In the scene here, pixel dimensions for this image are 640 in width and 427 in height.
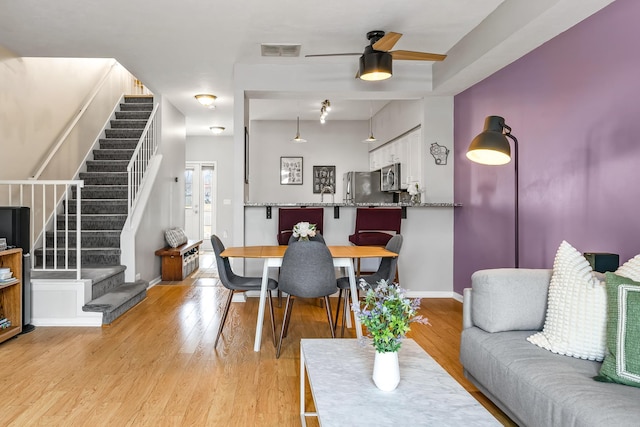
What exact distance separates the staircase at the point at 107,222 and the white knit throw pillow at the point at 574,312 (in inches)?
142

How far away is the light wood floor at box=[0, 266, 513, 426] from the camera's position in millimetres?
2340

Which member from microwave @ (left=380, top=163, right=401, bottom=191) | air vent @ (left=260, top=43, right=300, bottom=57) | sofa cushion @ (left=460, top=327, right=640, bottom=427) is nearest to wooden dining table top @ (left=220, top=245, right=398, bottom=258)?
sofa cushion @ (left=460, top=327, right=640, bottom=427)

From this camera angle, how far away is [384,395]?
1643mm

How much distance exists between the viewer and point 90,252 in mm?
5219

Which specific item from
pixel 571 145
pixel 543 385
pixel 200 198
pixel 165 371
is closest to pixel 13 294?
pixel 165 371

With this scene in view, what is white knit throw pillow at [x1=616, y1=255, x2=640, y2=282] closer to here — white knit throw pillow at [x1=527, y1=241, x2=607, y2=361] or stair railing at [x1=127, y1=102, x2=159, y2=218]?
white knit throw pillow at [x1=527, y1=241, x2=607, y2=361]

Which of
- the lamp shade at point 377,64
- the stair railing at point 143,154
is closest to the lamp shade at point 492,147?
the lamp shade at point 377,64

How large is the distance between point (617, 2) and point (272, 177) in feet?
22.1

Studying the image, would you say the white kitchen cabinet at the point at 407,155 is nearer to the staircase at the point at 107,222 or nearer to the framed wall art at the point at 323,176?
the framed wall art at the point at 323,176

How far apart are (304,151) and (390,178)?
2.44 metres

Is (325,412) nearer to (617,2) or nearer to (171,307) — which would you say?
(617,2)

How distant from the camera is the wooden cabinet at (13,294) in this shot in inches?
148

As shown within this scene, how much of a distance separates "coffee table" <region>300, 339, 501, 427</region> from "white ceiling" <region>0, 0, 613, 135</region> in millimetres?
2499

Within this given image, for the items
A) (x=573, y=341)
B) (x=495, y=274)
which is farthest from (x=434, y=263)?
(x=573, y=341)
